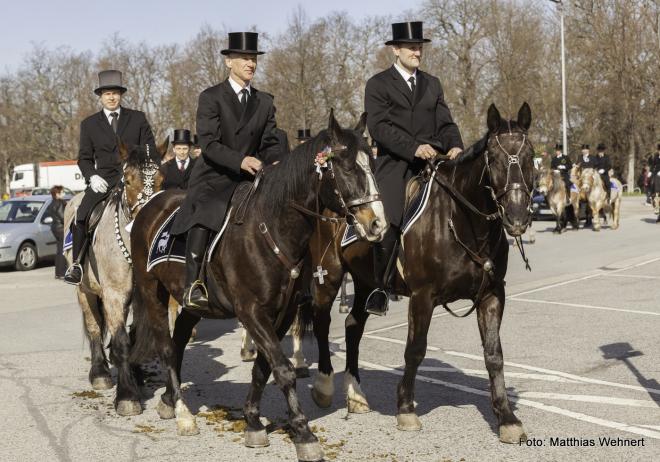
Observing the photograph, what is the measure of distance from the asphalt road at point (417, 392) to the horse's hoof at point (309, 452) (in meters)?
0.29

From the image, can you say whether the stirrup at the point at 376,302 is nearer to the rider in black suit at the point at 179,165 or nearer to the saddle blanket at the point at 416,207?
the saddle blanket at the point at 416,207

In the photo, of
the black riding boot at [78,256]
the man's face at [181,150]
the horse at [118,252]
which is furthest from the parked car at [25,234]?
the horse at [118,252]

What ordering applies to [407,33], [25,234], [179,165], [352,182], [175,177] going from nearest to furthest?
[352,182] → [407,33] → [175,177] → [179,165] → [25,234]

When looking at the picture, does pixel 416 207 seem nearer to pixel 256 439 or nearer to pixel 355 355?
pixel 355 355


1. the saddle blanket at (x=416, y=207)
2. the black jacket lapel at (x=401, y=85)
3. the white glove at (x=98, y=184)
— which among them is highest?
the black jacket lapel at (x=401, y=85)

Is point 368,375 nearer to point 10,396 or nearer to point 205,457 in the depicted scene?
point 205,457

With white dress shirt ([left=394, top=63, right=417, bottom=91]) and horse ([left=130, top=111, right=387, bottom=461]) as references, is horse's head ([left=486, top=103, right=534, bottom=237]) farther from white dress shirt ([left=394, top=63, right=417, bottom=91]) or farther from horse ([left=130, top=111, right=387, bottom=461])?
white dress shirt ([left=394, top=63, right=417, bottom=91])

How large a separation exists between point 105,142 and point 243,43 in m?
3.00

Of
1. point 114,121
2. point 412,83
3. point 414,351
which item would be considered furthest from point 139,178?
point 414,351

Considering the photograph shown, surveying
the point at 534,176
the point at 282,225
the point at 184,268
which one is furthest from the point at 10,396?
the point at 534,176

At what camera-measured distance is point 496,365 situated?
6.50m

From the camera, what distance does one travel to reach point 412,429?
6.56 metres

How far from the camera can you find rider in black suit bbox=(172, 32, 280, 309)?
257 inches

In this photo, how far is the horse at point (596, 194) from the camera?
26.4m
